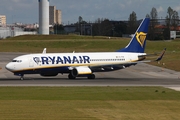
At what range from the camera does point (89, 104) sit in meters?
31.3

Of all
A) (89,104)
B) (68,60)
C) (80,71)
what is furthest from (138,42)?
(89,104)

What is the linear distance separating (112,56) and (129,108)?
27.2m

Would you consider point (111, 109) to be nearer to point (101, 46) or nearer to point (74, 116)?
point (74, 116)

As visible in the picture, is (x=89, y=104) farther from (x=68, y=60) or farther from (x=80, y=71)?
(x=68, y=60)

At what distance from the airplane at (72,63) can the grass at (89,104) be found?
40.8 ft

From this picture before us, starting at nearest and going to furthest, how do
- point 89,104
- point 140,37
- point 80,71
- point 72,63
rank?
1. point 89,104
2. point 80,71
3. point 72,63
4. point 140,37

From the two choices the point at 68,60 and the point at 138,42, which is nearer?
the point at 68,60

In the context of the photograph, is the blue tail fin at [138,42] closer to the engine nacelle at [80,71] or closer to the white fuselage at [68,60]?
the white fuselage at [68,60]

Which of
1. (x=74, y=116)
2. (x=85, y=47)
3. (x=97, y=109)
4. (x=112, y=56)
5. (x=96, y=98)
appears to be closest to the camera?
(x=74, y=116)

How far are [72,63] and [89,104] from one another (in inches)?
927

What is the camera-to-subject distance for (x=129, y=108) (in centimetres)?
2966

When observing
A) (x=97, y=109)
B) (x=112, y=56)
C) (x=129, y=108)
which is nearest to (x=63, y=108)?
(x=97, y=109)

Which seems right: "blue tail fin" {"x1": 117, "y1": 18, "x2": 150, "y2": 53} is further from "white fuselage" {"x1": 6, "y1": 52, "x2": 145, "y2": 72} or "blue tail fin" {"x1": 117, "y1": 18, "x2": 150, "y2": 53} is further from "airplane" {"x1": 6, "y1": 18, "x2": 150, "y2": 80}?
"white fuselage" {"x1": 6, "y1": 52, "x2": 145, "y2": 72}

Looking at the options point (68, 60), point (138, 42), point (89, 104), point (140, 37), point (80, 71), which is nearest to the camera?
point (89, 104)
